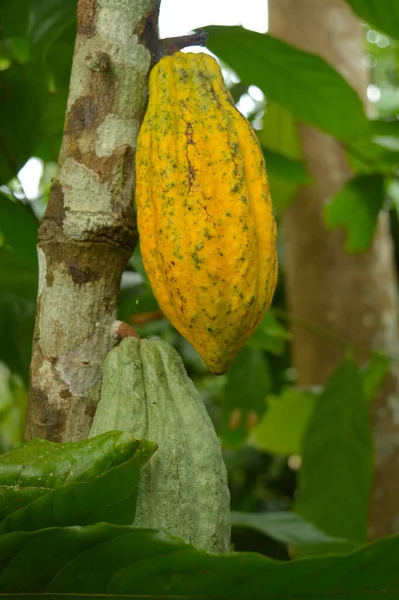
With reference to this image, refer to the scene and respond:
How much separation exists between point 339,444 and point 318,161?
997 millimetres

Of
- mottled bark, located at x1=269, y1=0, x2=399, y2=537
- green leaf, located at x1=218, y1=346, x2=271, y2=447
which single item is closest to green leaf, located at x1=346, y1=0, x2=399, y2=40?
green leaf, located at x1=218, y1=346, x2=271, y2=447

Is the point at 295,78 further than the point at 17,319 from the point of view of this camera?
No

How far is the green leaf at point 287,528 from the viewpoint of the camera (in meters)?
1.18

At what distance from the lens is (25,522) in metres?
0.54

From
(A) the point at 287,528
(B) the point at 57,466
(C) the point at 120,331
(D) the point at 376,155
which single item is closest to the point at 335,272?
(D) the point at 376,155

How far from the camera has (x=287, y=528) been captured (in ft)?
4.07

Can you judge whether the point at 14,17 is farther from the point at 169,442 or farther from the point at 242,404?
the point at 242,404

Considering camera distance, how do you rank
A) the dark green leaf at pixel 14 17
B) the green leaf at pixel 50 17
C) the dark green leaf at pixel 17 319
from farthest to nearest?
the dark green leaf at pixel 17 319
the dark green leaf at pixel 14 17
the green leaf at pixel 50 17

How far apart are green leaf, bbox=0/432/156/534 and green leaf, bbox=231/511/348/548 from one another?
2.21 ft

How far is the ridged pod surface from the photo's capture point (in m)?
0.62

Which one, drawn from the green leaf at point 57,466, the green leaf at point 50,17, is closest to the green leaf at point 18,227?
the green leaf at point 50,17

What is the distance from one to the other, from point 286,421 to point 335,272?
446 millimetres

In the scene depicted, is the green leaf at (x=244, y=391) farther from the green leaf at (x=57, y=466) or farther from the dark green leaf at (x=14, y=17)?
the green leaf at (x=57, y=466)

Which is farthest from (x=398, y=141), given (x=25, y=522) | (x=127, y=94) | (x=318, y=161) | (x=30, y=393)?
(x=25, y=522)
